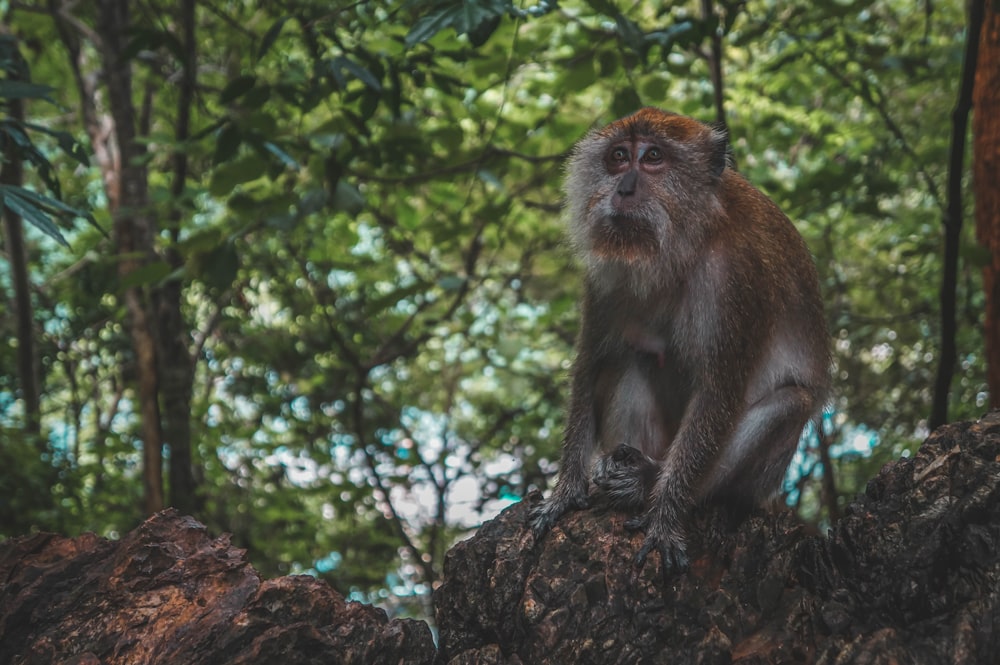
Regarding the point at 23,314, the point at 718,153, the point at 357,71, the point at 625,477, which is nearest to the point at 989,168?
the point at 718,153

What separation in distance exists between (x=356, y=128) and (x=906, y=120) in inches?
212

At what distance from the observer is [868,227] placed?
30.0 feet

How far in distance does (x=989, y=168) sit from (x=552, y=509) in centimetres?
319

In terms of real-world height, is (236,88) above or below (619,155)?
above

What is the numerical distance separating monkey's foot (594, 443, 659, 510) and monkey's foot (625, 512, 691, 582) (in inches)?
8.8

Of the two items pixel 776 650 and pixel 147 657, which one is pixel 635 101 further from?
pixel 147 657

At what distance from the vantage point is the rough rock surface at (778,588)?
101 inches

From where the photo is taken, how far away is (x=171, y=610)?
304 cm

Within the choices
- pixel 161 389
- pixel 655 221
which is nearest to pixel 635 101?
pixel 655 221

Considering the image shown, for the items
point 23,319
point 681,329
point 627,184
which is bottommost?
point 681,329

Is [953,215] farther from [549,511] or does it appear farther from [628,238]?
[549,511]

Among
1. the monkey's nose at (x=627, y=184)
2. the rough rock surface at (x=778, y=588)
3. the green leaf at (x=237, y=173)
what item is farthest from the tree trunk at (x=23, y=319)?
the rough rock surface at (x=778, y=588)

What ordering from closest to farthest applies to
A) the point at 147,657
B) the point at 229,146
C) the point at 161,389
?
the point at 147,657
the point at 229,146
the point at 161,389

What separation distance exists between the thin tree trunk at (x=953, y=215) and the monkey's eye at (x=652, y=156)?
1.44m
